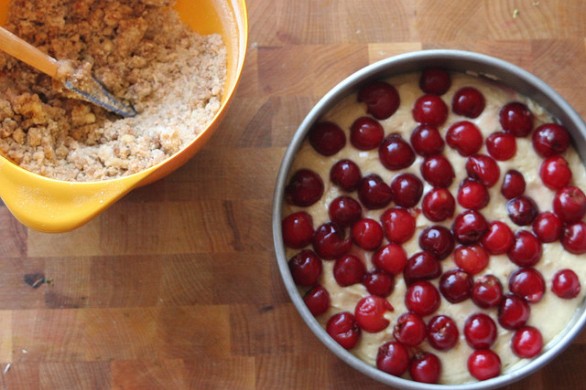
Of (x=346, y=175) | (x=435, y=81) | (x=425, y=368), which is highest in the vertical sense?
(x=435, y=81)

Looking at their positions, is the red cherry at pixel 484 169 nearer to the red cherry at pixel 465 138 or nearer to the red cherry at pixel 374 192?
the red cherry at pixel 465 138

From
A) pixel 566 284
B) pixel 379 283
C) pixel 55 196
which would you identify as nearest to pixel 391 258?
pixel 379 283

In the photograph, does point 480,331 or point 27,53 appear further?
point 480,331

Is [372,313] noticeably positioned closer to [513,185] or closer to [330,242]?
[330,242]

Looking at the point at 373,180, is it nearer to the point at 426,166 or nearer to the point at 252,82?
the point at 426,166

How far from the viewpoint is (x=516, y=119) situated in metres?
1.02

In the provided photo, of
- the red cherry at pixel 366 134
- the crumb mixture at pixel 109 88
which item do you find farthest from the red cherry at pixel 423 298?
the crumb mixture at pixel 109 88

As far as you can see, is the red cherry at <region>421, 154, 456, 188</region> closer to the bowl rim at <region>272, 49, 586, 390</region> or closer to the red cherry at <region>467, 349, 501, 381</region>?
the bowl rim at <region>272, 49, 586, 390</region>

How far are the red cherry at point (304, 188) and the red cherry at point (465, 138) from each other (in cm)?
21

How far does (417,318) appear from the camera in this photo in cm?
99

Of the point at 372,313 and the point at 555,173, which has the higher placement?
the point at 555,173

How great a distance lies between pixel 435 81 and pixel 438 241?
24 centimetres

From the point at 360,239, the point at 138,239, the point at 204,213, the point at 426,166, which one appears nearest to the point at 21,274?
the point at 138,239

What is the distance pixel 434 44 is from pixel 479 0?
4.1 inches
